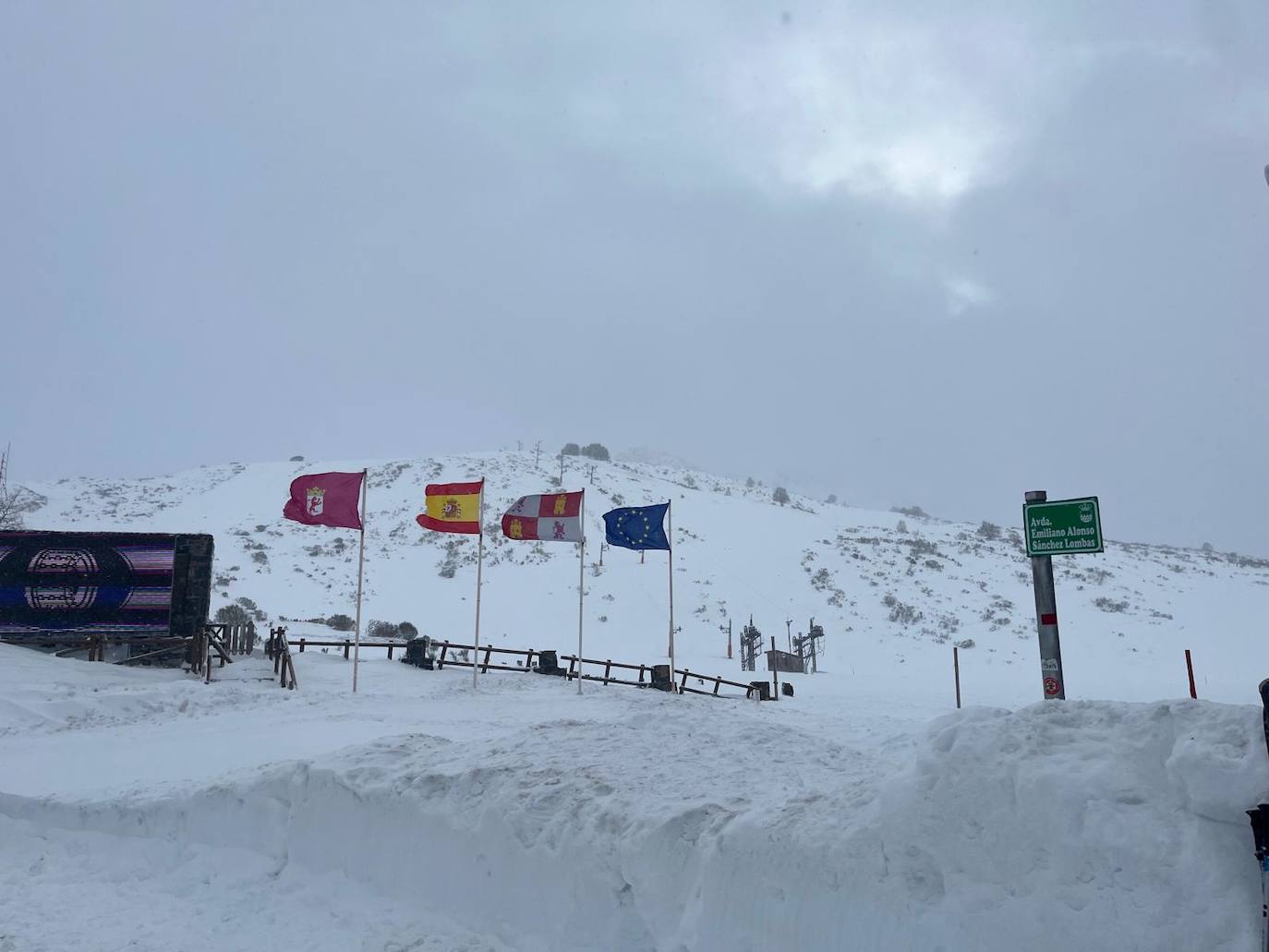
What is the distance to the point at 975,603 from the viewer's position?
4781 cm

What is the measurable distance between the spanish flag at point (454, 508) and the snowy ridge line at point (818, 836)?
1330cm

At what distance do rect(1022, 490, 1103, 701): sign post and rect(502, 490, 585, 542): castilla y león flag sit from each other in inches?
587

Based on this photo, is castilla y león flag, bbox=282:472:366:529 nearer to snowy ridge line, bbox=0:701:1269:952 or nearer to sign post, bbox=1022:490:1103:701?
snowy ridge line, bbox=0:701:1269:952

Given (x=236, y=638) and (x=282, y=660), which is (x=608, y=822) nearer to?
(x=282, y=660)

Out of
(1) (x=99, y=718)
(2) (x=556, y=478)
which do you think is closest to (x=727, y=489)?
(2) (x=556, y=478)

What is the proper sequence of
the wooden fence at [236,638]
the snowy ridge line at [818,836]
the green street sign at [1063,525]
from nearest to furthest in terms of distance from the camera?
the snowy ridge line at [818,836], the green street sign at [1063,525], the wooden fence at [236,638]

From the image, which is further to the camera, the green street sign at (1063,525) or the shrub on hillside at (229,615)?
the shrub on hillside at (229,615)

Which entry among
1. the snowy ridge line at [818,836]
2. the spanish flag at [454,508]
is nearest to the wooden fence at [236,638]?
the spanish flag at [454,508]

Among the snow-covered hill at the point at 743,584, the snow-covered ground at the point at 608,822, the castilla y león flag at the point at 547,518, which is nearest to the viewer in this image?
the snow-covered ground at the point at 608,822

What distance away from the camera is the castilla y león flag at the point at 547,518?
879 inches

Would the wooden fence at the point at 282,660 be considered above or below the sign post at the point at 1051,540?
below

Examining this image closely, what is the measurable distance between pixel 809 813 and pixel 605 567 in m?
49.0

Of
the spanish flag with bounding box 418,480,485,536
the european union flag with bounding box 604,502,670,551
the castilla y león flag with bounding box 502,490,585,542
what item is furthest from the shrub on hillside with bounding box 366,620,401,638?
the european union flag with bounding box 604,502,670,551

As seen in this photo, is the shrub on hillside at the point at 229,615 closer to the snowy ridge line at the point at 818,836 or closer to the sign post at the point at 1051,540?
the snowy ridge line at the point at 818,836
